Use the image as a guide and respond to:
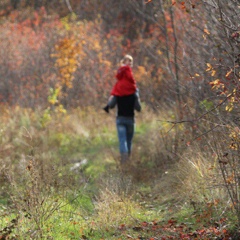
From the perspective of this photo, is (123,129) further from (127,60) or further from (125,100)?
(127,60)

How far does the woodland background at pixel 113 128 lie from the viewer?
684 centimetres

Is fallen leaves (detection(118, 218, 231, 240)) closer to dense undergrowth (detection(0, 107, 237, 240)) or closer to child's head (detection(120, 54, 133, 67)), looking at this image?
dense undergrowth (detection(0, 107, 237, 240))

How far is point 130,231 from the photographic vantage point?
281 inches

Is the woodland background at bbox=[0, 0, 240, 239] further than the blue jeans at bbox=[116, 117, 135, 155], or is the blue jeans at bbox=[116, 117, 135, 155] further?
the blue jeans at bbox=[116, 117, 135, 155]

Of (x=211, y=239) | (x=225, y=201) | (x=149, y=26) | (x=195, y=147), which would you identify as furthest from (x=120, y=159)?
(x=149, y=26)

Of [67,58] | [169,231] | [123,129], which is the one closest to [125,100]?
[123,129]

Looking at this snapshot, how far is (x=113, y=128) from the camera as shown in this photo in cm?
1648

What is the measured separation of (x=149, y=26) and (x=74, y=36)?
4502 mm

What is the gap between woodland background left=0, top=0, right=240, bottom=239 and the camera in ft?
22.5

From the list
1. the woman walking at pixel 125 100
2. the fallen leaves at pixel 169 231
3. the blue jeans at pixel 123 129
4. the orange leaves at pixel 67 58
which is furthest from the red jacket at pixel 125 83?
Answer: the orange leaves at pixel 67 58

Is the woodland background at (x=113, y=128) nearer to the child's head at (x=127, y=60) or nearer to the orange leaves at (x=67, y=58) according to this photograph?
the orange leaves at (x=67, y=58)

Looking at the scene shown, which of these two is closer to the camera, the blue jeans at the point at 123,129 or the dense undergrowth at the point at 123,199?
the dense undergrowth at the point at 123,199

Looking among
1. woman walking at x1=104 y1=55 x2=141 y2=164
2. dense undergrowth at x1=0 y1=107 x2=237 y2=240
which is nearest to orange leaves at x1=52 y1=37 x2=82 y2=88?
dense undergrowth at x1=0 y1=107 x2=237 y2=240

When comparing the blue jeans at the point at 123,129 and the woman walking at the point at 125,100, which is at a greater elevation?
the woman walking at the point at 125,100
